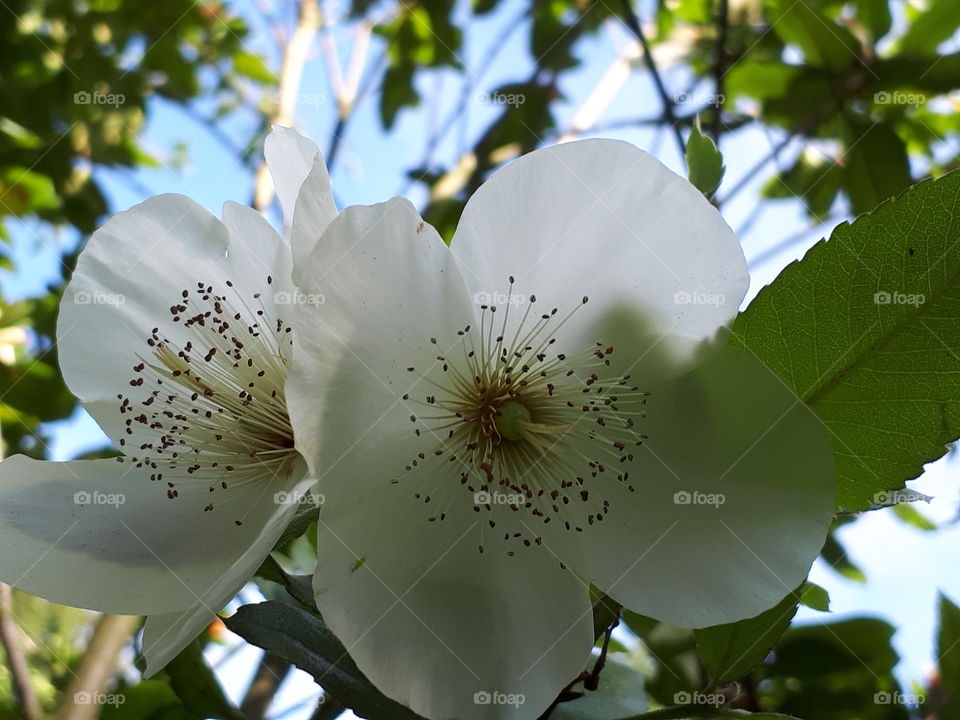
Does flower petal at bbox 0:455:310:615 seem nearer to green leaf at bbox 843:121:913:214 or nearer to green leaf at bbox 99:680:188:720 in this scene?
green leaf at bbox 99:680:188:720

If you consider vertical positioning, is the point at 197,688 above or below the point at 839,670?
below

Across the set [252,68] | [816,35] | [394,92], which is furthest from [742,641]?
[252,68]

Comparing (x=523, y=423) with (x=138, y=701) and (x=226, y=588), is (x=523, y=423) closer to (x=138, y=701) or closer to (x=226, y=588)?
(x=226, y=588)

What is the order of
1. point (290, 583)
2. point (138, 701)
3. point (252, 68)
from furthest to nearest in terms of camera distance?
point (252, 68) → point (138, 701) → point (290, 583)

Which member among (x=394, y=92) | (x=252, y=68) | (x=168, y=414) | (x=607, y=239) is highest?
(x=252, y=68)

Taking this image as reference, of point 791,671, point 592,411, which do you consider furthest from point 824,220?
point 592,411

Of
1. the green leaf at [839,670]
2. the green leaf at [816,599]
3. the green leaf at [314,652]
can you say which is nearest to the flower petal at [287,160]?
the green leaf at [314,652]

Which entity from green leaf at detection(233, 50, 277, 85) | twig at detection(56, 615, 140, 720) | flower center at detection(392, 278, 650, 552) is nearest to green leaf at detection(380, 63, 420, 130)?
green leaf at detection(233, 50, 277, 85)

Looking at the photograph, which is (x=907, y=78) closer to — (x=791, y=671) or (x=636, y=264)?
(x=791, y=671)
